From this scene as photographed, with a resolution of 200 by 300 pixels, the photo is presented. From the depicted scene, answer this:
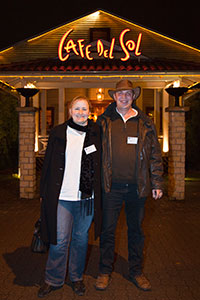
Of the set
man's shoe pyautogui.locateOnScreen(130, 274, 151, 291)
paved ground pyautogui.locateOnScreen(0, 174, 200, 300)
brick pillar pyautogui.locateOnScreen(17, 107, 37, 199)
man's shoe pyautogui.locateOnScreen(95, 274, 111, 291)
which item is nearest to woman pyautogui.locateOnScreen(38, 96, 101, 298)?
man's shoe pyautogui.locateOnScreen(95, 274, 111, 291)

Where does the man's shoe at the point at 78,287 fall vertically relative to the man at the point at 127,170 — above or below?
below

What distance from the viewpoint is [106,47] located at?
1244 cm

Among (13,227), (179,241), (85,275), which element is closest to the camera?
(85,275)

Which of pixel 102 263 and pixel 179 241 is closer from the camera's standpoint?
pixel 102 263

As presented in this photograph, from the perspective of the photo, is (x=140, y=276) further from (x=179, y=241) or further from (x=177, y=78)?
(x=177, y=78)

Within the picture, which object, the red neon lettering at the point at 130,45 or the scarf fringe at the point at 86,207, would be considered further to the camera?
the red neon lettering at the point at 130,45

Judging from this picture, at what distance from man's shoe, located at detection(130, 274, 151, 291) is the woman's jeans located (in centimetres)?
66

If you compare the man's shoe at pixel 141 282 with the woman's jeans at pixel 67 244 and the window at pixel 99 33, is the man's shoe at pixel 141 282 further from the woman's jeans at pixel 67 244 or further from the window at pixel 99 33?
the window at pixel 99 33

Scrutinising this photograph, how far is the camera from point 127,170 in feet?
12.5

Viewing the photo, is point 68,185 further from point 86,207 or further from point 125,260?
point 125,260

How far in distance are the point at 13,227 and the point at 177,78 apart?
605cm

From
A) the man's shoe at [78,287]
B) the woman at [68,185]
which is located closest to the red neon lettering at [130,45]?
the woman at [68,185]

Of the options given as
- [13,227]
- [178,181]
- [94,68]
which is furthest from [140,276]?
[94,68]

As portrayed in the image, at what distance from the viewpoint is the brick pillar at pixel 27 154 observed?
30.2ft
